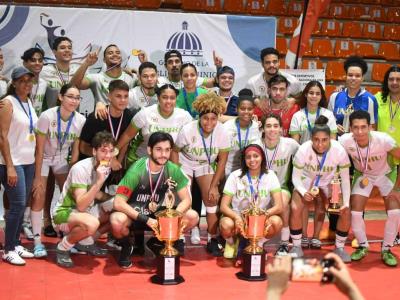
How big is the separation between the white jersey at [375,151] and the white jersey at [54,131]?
102 inches

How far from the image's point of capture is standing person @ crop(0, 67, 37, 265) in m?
4.68

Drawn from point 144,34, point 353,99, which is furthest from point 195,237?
point 144,34

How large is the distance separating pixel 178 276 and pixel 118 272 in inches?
22.3

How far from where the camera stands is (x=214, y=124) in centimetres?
525

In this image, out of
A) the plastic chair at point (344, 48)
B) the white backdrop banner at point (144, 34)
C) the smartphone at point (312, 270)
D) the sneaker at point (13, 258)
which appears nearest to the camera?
the smartphone at point (312, 270)

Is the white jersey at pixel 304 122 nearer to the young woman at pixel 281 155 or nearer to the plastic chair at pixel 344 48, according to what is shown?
the young woman at pixel 281 155

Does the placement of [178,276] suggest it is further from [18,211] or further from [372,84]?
[372,84]

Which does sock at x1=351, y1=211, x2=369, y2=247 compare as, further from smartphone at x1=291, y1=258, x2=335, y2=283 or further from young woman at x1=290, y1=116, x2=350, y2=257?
smartphone at x1=291, y1=258, x2=335, y2=283

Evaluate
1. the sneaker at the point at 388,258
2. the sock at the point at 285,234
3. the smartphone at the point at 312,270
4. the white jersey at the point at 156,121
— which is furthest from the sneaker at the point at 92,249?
the smartphone at the point at 312,270

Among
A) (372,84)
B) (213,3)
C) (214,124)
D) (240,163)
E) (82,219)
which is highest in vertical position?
(213,3)

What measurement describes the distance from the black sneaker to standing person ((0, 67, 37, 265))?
5.71 ft

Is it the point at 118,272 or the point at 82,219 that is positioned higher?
the point at 82,219

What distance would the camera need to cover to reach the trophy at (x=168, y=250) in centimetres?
443

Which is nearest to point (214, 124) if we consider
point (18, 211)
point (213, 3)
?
point (18, 211)
